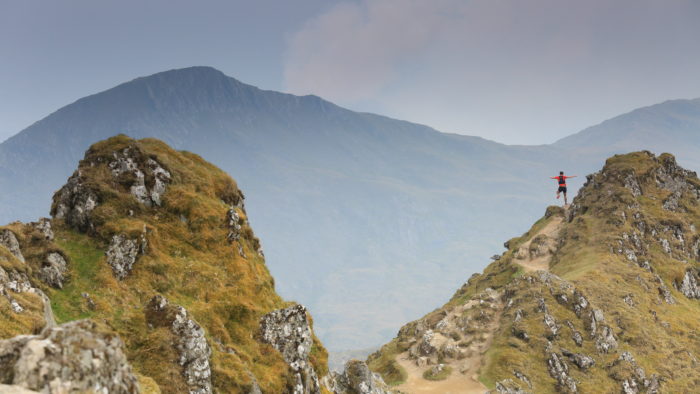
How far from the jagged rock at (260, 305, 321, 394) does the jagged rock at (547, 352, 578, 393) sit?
157 ft

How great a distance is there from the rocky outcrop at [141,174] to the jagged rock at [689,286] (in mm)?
102689

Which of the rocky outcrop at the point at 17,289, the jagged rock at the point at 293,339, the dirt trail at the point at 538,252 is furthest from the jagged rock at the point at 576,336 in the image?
the rocky outcrop at the point at 17,289

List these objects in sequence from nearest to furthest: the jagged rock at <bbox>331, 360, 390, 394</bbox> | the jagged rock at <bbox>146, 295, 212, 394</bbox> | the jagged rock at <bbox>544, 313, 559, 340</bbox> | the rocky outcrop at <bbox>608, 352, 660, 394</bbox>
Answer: the jagged rock at <bbox>146, 295, 212, 394</bbox>, the jagged rock at <bbox>331, 360, 390, 394</bbox>, the rocky outcrop at <bbox>608, 352, 660, 394</bbox>, the jagged rock at <bbox>544, 313, 559, 340</bbox>

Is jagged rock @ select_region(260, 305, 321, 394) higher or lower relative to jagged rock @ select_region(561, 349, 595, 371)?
higher

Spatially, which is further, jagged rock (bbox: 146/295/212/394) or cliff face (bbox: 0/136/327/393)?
jagged rock (bbox: 146/295/212/394)

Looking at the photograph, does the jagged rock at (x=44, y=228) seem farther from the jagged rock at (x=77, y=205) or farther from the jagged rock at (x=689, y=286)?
the jagged rock at (x=689, y=286)

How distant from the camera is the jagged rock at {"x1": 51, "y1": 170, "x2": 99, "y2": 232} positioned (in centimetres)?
3400

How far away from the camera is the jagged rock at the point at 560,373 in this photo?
2536 inches

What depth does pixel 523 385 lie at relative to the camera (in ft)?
213

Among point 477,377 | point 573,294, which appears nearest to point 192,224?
point 477,377

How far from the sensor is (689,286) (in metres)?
93.1

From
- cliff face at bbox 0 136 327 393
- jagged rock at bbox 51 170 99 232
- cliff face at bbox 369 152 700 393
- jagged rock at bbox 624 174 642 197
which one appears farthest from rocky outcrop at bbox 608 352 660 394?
jagged rock at bbox 51 170 99 232

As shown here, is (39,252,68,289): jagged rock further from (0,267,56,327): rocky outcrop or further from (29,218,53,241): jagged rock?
(29,218,53,241): jagged rock

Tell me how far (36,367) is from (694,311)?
107466 millimetres
